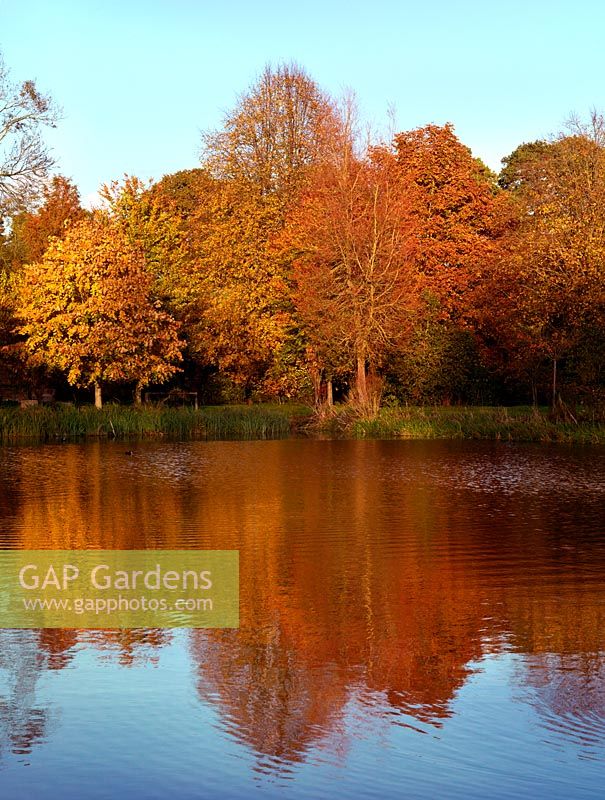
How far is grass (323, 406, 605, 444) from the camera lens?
32594 millimetres

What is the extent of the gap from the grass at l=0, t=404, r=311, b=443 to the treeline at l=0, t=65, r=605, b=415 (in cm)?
263

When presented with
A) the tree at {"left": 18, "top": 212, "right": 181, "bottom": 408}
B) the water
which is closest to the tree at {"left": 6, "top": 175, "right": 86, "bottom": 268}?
the tree at {"left": 18, "top": 212, "right": 181, "bottom": 408}

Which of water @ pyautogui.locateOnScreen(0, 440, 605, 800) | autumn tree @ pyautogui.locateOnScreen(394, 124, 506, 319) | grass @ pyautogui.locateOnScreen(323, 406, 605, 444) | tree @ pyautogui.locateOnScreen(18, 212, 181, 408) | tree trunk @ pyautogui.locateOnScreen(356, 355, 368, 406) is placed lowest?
water @ pyautogui.locateOnScreen(0, 440, 605, 800)

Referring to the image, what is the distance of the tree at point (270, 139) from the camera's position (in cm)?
5181

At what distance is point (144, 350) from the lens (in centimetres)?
4138

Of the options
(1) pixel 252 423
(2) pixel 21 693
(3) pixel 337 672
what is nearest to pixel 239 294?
(1) pixel 252 423

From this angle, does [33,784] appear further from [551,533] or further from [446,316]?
[446,316]

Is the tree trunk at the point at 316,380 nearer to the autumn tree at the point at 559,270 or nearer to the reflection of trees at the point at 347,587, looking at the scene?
the autumn tree at the point at 559,270

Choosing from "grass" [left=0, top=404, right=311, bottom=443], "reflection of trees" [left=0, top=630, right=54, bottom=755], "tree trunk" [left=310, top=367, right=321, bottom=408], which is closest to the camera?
"reflection of trees" [left=0, top=630, right=54, bottom=755]

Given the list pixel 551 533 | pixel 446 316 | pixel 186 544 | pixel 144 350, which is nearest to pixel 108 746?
pixel 186 544

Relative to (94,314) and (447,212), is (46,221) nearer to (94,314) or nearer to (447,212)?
(94,314)

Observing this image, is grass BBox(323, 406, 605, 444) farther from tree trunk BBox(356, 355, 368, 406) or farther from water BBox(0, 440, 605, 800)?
water BBox(0, 440, 605, 800)

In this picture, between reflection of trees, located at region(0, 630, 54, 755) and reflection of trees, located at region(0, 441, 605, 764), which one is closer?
reflection of trees, located at region(0, 630, 54, 755)

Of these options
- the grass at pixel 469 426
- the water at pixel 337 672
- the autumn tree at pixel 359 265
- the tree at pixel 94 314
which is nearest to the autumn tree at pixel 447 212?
the autumn tree at pixel 359 265
